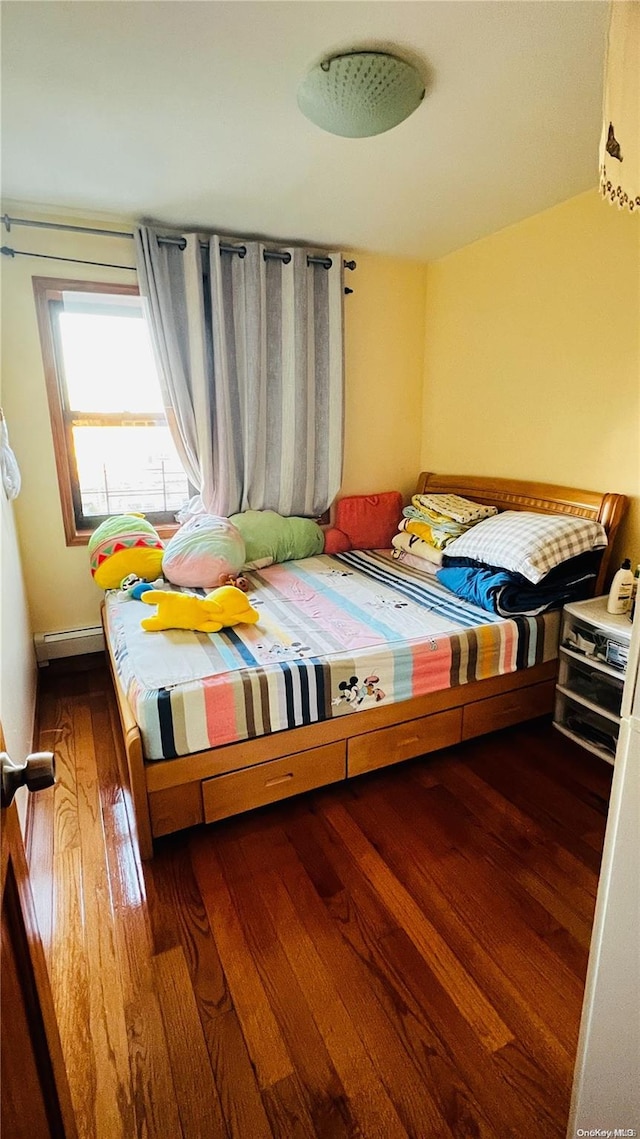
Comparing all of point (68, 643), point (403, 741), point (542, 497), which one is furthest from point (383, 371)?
point (68, 643)

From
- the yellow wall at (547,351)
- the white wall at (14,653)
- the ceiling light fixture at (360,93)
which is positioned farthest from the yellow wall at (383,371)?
the white wall at (14,653)

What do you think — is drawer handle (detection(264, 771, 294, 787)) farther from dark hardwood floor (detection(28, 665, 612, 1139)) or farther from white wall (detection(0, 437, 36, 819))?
white wall (detection(0, 437, 36, 819))

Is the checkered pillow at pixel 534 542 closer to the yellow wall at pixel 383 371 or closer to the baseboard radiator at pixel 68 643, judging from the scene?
the yellow wall at pixel 383 371

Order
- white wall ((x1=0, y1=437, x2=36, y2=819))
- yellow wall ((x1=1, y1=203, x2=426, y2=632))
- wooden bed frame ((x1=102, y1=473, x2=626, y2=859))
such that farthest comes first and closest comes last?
yellow wall ((x1=1, y1=203, x2=426, y2=632)) < white wall ((x1=0, y1=437, x2=36, y2=819)) < wooden bed frame ((x1=102, y1=473, x2=626, y2=859))

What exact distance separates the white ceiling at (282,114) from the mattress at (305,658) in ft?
5.84

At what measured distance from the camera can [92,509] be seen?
2924mm

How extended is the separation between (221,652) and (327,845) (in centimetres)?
75

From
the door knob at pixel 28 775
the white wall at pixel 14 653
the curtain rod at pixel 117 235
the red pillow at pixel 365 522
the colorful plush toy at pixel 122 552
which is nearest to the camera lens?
the door knob at pixel 28 775

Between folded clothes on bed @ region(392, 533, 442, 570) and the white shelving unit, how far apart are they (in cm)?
75

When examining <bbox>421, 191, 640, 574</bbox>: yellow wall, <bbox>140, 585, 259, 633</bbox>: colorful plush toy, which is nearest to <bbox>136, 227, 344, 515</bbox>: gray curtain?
<bbox>421, 191, 640, 574</bbox>: yellow wall

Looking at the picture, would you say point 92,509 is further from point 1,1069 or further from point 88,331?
point 1,1069

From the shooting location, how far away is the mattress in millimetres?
1627

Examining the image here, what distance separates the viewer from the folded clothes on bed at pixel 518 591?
2.19 meters

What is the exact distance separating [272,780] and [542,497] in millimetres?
1858
